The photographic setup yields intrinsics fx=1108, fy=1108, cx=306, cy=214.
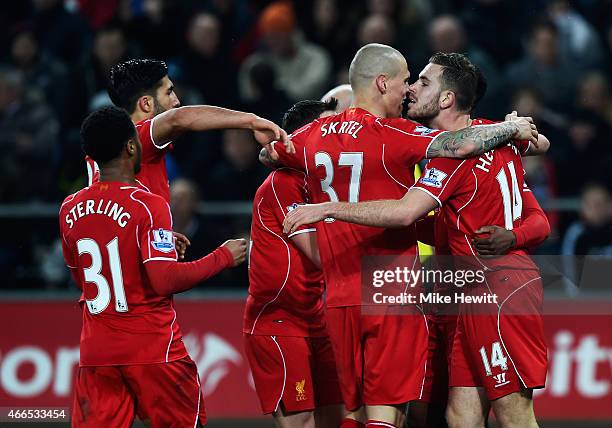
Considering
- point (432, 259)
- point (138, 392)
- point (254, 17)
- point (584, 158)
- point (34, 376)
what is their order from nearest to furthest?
Result: point (138, 392) < point (432, 259) < point (34, 376) < point (584, 158) < point (254, 17)

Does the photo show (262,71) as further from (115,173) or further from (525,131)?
(115,173)

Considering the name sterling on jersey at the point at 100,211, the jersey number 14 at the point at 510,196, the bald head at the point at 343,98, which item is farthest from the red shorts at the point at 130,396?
the bald head at the point at 343,98

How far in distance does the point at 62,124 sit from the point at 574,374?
563 cm

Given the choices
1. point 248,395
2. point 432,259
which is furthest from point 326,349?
point 248,395

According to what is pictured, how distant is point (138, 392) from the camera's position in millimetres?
5586

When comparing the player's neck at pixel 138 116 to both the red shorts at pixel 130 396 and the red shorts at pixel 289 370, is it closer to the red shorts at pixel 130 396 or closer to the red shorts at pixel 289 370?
the red shorts at pixel 289 370

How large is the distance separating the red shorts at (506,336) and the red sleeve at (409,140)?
2.56ft

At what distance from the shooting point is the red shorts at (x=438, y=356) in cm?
630

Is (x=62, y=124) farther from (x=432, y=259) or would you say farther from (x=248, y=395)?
(x=432, y=259)

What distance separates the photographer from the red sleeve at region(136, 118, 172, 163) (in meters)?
6.12

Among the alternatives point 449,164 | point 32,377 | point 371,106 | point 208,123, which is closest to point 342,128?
point 371,106

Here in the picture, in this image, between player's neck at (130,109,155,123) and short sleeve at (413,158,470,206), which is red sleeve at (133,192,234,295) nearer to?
player's neck at (130,109,155,123)

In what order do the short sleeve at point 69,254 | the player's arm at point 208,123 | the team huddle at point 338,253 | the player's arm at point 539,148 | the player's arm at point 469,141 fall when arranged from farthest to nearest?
the player's arm at point 539,148 < the player's arm at point 208,123 < the player's arm at point 469,141 < the short sleeve at point 69,254 < the team huddle at point 338,253

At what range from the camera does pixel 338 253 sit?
20.0 ft
